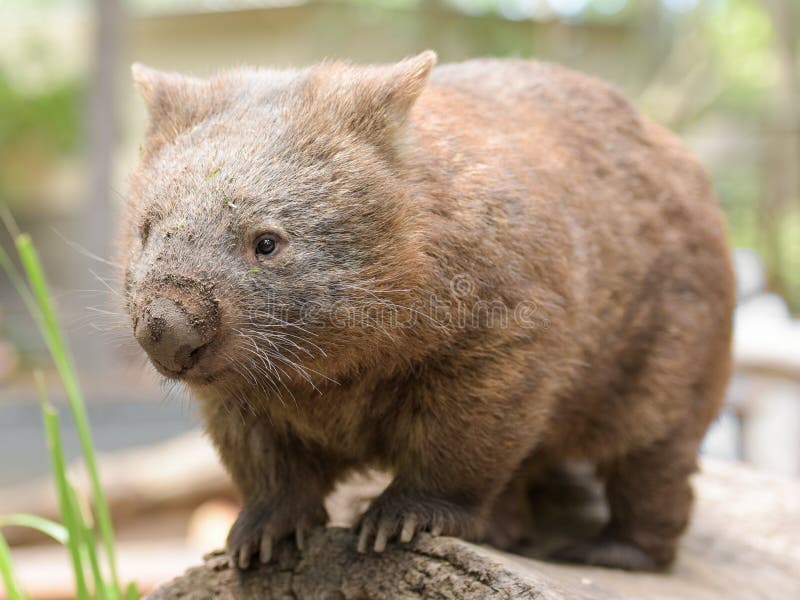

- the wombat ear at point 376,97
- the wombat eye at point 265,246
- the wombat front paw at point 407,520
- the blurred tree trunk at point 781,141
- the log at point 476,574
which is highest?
the blurred tree trunk at point 781,141

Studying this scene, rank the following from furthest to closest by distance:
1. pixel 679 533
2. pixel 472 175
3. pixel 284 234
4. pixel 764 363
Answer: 1. pixel 764 363
2. pixel 679 533
3. pixel 472 175
4. pixel 284 234

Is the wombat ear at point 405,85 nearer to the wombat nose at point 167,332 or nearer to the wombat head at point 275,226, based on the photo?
the wombat head at point 275,226

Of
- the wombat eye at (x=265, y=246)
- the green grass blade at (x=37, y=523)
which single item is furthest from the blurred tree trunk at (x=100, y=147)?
the wombat eye at (x=265, y=246)

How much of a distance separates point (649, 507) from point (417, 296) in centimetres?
151

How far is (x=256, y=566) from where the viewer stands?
3164mm

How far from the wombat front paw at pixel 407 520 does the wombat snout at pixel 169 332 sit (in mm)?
881

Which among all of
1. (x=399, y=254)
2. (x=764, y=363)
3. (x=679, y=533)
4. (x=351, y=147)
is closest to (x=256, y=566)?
(x=399, y=254)

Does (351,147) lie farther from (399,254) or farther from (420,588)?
(420,588)

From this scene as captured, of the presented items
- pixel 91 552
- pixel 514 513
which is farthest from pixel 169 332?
pixel 514 513

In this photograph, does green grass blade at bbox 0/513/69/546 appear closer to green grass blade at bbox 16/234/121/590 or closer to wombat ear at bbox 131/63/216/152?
green grass blade at bbox 16/234/121/590

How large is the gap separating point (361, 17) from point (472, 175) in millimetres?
11890

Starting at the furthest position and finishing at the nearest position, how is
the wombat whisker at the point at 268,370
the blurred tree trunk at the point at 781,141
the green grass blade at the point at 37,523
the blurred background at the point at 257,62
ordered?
the blurred tree trunk at the point at 781,141
the blurred background at the point at 257,62
the green grass blade at the point at 37,523
the wombat whisker at the point at 268,370

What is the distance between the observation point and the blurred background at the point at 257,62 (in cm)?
1296

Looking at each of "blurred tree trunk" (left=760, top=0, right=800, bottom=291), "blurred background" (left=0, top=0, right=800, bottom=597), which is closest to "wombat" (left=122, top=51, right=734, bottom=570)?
"blurred background" (left=0, top=0, right=800, bottom=597)
